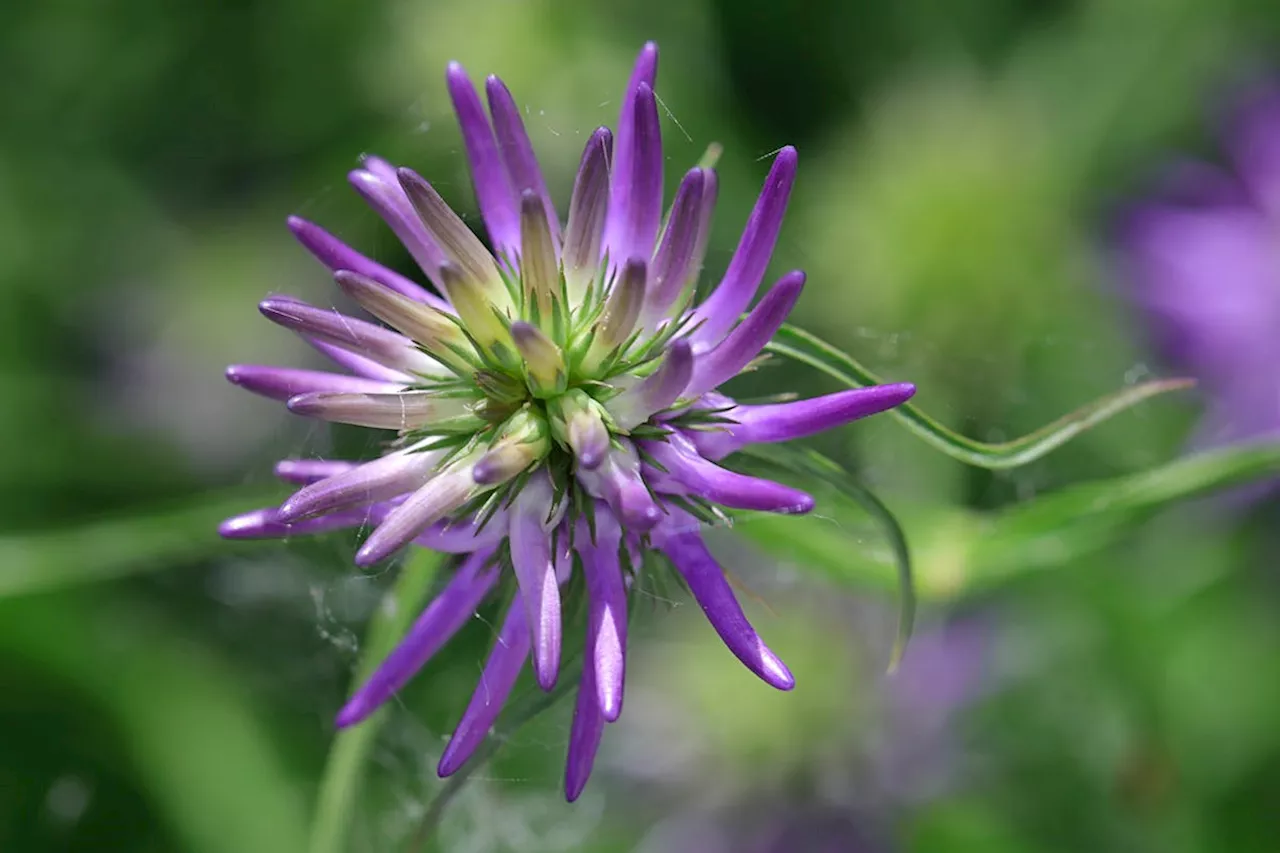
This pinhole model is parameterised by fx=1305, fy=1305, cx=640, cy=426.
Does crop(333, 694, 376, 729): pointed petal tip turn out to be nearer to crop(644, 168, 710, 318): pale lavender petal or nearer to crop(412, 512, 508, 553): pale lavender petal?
crop(412, 512, 508, 553): pale lavender petal

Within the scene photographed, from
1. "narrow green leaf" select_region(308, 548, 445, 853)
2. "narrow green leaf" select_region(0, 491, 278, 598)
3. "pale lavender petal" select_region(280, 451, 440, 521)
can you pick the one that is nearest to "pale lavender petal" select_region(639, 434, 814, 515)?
"pale lavender petal" select_region(280, 451, 440, 521)

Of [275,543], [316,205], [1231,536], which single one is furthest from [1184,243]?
[275,543]

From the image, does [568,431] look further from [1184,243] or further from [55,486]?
[55,486]

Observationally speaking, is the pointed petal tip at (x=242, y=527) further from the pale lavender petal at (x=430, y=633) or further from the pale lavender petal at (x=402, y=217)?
the pale lavender petal at (x=402, y=217)

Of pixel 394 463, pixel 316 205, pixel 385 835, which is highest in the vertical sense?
pixel 394 463

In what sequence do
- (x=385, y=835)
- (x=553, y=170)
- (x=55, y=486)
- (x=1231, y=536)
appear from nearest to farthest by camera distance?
(x=385, y=835) → (x=553, y=170) → (x=1231, y=536) → (x=55, y=486)

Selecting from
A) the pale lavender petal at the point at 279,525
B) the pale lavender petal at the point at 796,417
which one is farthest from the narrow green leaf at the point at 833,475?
the pale lavender petal at the point at 279,525

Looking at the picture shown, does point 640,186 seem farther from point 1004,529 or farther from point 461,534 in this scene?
point 1004,529
